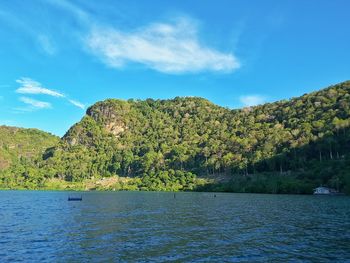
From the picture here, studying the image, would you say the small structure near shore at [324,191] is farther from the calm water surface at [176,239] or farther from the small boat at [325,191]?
the calm water surface at [176,239]

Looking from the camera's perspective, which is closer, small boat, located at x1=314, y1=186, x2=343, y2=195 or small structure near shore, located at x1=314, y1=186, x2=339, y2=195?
small boat, located at x1=314, y1=186, x2=343, y2=195

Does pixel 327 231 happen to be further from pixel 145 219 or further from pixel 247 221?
pixel 145 219

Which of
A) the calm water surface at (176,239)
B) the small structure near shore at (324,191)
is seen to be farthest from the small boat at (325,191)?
the calm water surface at (176,239)

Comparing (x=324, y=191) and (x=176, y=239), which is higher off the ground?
(x=324, y=191)

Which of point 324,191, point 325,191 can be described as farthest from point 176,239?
point 325,191

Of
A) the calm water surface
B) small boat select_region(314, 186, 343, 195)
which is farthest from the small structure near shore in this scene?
the calm water surface

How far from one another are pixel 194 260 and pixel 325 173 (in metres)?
180

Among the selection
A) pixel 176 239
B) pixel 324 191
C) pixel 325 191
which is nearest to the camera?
pixel 176 239

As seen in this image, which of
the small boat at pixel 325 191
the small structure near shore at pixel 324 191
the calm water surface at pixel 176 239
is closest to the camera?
the calm water surface at pixel 176 239

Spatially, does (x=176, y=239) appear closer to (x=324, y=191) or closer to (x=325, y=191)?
(x=324, y=191)

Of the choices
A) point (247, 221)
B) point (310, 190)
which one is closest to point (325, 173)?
point (310, 190)

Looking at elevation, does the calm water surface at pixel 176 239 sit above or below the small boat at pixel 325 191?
below

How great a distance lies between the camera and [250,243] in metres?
50.1

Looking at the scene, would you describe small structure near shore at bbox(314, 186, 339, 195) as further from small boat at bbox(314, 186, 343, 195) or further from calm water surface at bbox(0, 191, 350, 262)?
calm water surface at bbox(0, 191, 350, 262)
